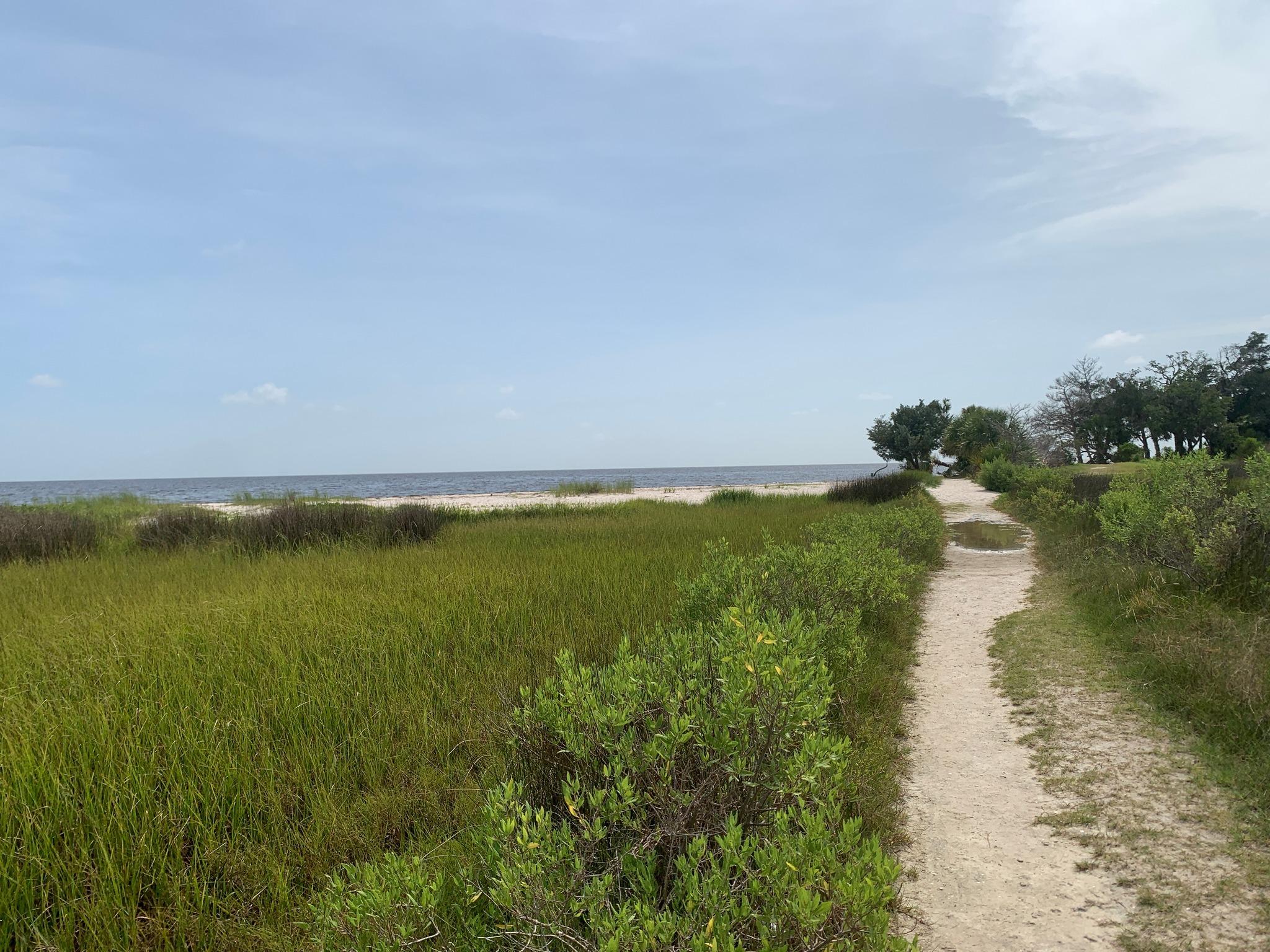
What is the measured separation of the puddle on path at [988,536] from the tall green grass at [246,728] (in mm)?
8697

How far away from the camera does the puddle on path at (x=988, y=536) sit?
519 inches

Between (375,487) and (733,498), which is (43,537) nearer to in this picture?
(733,498)

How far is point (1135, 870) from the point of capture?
3.12 m

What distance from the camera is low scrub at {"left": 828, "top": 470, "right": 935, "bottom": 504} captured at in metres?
20.5

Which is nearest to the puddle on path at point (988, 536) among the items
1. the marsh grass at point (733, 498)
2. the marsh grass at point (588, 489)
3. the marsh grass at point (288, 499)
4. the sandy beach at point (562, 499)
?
the marsh grass at point (733, 498)

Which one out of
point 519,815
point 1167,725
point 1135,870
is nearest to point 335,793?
point 519,815

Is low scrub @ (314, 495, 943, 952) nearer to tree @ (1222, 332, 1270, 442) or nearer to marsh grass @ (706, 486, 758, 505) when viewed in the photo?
marsh grass @ (706, 486, 758, 505)

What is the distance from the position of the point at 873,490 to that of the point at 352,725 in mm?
19344

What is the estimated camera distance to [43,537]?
12164 millimetres

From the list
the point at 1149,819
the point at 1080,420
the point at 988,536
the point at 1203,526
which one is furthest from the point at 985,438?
the point at 1149,819

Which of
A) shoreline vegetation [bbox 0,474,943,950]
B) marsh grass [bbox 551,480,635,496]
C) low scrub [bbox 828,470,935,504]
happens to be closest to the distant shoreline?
marsh grass [bbox 551,480,635,496]

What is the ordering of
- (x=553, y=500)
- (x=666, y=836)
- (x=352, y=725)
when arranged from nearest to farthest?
(x=666, y=836)
(x=352, y=725)
(x=553, y=500)

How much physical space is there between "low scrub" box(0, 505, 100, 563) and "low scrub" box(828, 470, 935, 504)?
18378 millimetres

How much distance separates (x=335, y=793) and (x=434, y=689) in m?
1.23
